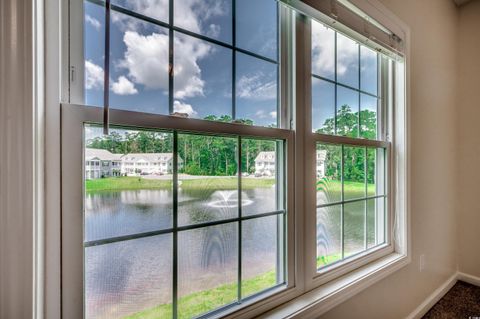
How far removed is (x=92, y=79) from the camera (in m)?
0.69

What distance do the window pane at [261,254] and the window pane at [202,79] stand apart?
470 mm

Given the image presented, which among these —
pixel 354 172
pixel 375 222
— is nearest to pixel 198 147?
pixel 354 172

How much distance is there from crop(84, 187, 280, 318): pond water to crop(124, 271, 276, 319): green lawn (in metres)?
0.02

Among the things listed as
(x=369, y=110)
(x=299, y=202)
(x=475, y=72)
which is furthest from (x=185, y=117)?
(x=475, y=72)

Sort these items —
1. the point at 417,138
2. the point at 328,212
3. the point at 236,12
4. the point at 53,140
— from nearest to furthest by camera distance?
the point at 53,140 < the point at 236,12 < the point at 328,212 < the point at 417,138

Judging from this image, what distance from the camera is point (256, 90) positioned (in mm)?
1015

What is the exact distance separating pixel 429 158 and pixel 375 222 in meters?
0.74

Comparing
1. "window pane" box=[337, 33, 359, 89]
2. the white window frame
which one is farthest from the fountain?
"window pane" box=[337, 33, 359, 89]

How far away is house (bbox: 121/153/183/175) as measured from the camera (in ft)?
2.43

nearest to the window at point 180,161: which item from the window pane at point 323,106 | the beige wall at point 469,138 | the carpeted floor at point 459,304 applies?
the window pane at point 323,106

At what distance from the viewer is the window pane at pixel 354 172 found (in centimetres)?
136

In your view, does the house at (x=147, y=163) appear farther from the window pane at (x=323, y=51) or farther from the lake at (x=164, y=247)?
the window pane at (x=323, y=51)

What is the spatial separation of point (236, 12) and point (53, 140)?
0.78 m

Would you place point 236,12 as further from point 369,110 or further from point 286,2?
point 369,110
